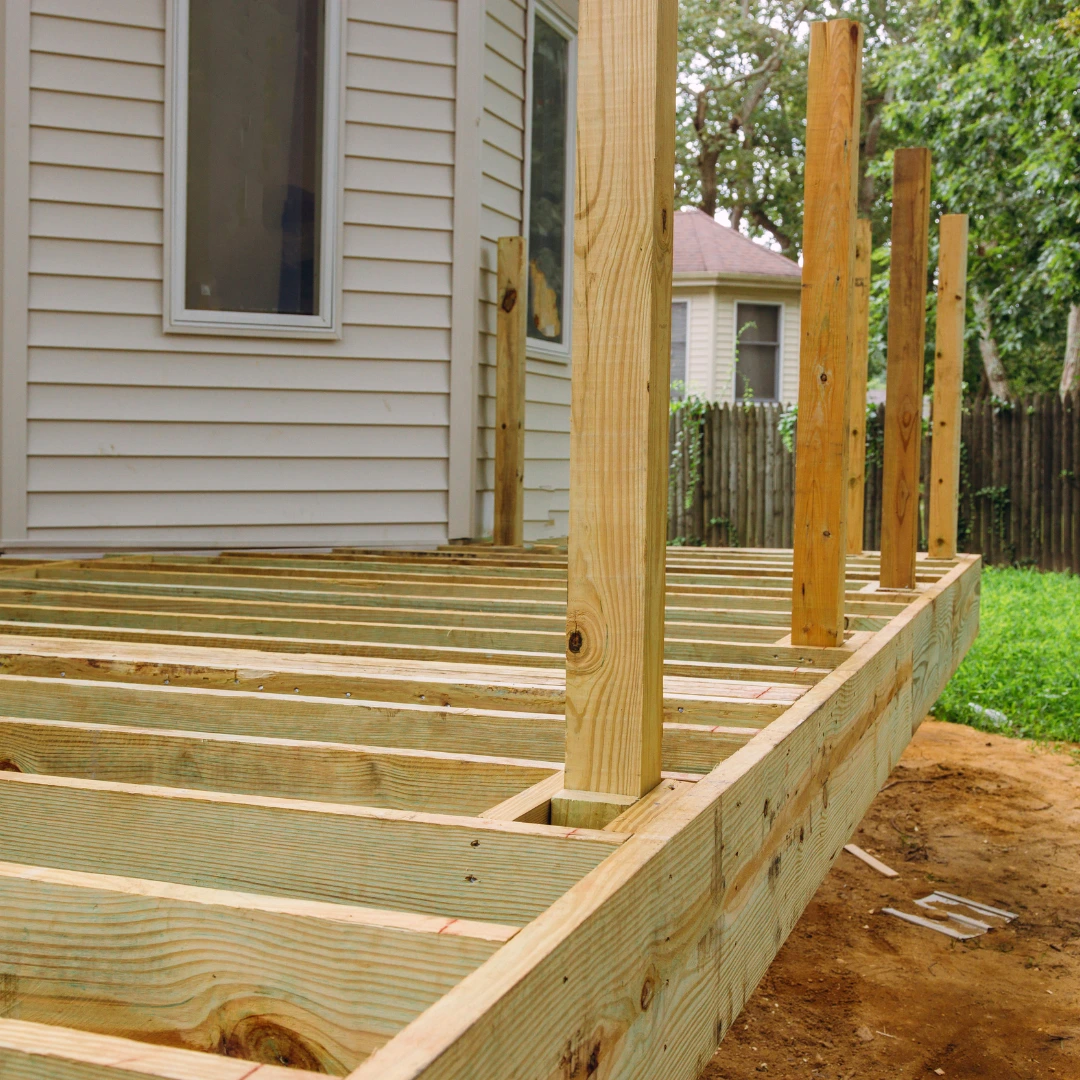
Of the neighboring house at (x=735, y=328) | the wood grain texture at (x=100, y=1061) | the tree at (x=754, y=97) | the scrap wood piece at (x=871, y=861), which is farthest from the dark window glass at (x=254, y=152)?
the tree at (x=754, y=97)

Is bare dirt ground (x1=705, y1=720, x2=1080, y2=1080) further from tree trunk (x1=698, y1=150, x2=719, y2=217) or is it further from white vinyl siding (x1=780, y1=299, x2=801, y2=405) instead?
tree trunk (x1=698, y1=150, x2=719, y2=217)

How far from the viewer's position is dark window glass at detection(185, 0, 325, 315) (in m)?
5.70

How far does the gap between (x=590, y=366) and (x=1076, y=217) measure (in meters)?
13.9

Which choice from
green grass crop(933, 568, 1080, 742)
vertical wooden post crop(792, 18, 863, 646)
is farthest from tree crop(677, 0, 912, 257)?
vertical wooden post crop(792, 18, 863, 646)

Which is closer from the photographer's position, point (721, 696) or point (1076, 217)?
point (721, 696)

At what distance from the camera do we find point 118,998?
1351 mm

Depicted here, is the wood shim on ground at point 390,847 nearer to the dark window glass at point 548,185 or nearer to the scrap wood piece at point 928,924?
the scrap wood piece at point 928,924

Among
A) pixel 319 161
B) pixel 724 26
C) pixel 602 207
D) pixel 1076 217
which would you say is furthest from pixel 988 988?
pixel 724 26

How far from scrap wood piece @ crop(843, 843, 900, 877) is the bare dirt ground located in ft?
0.12

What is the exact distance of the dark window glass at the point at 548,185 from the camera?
7.25 m

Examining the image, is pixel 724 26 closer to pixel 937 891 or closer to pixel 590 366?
pixel 937 891

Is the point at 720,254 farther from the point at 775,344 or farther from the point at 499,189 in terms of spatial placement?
the point at 499,189

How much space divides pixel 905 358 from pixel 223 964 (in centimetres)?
359

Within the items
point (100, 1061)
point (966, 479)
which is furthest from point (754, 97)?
point (100, 1061)
